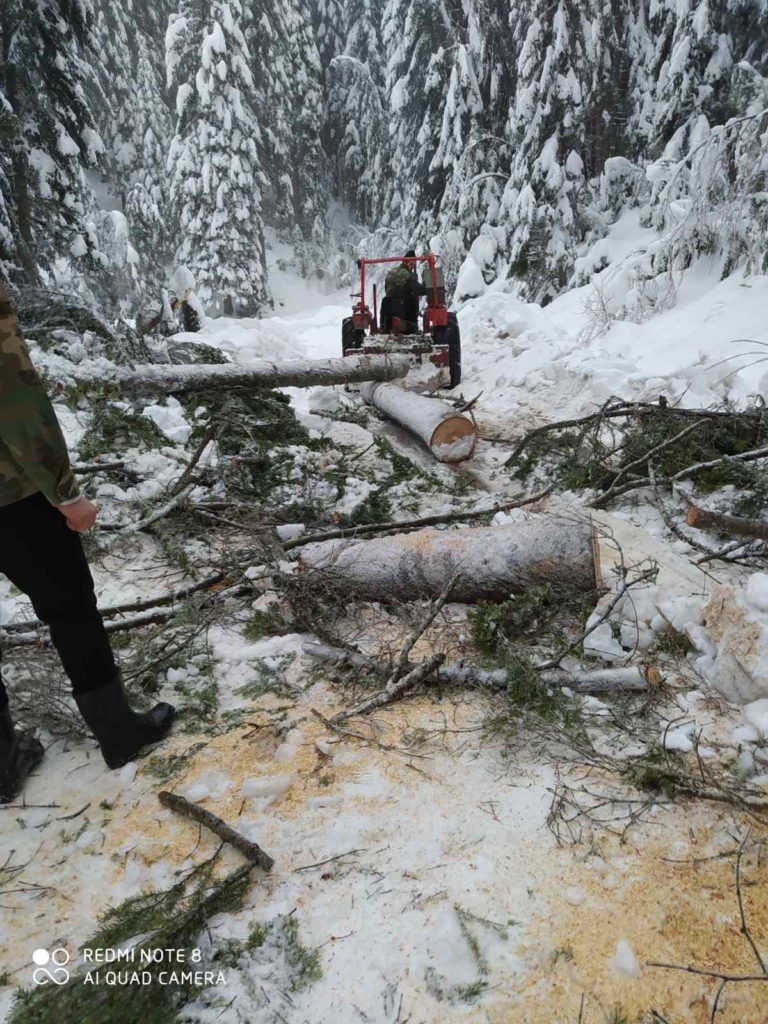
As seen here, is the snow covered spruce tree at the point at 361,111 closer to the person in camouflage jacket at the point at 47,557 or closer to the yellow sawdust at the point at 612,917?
the person in camouflage jacket at the point at 47,557

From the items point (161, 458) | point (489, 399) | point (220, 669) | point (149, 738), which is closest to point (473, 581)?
point (220, 669)

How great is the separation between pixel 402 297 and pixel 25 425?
9.04m

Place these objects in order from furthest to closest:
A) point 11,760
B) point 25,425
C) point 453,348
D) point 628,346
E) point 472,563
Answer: point 453,348 < point 628,346 < point 472,563 < point 11,760 < point 25,425

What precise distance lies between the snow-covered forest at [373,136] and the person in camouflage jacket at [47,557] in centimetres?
824

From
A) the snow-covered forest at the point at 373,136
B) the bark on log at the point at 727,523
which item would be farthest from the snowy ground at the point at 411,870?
the snow-covered forest at the point at 373,136

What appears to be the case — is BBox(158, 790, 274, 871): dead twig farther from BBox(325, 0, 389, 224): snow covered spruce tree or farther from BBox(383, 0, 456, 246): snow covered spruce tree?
BBox(325, 0, 389, 224): snow covered spruce tree

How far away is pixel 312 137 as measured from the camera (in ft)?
100

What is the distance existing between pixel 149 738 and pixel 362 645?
1.14 metres

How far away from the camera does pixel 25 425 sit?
1972mm

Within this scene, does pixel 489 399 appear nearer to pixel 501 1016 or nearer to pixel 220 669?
pixel 220 669

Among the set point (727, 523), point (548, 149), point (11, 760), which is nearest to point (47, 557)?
point (11, 760)

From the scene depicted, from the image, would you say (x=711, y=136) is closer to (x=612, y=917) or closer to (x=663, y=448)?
(x=663, y=448)

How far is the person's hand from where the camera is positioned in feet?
6.83

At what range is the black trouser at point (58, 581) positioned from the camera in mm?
2100
